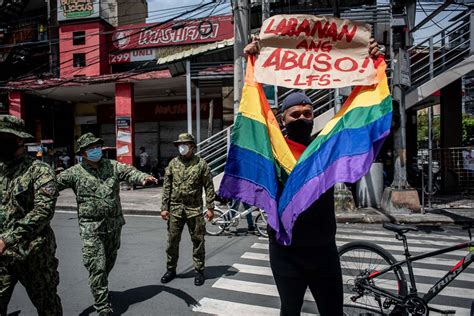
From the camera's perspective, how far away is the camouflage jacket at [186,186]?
5020 mm

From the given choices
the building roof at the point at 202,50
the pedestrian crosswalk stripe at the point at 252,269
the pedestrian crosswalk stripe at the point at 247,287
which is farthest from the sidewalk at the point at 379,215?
the pedestrian crosswalk stripe at the point at 247,287

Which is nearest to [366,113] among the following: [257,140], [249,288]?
[257,140]

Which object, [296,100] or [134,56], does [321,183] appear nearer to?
[296,100]

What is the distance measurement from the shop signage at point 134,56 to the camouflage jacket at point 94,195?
614 inches

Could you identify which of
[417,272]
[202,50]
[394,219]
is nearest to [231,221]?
[417,272]

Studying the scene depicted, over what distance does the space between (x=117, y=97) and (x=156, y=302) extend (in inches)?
534

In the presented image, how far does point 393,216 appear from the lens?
962 cm

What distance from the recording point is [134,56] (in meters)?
18.8

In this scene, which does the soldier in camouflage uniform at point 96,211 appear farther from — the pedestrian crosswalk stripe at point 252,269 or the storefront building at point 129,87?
the storefront building at point 129,87

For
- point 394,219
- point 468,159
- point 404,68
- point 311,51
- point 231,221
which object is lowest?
point 394,219

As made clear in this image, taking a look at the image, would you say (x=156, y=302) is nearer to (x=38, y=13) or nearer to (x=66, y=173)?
(x=66, y=173)

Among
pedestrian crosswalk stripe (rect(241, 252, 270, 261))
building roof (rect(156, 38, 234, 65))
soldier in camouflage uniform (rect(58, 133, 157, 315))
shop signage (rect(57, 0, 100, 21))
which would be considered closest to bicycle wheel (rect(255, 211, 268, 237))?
pedestrian crosswalk stripe (rect(241, 252, 270, 261))

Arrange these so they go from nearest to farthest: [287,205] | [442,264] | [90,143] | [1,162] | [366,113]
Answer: [287,205], [366,113], [1,162], [90,143], [442,264]

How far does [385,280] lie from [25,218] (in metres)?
3.05
